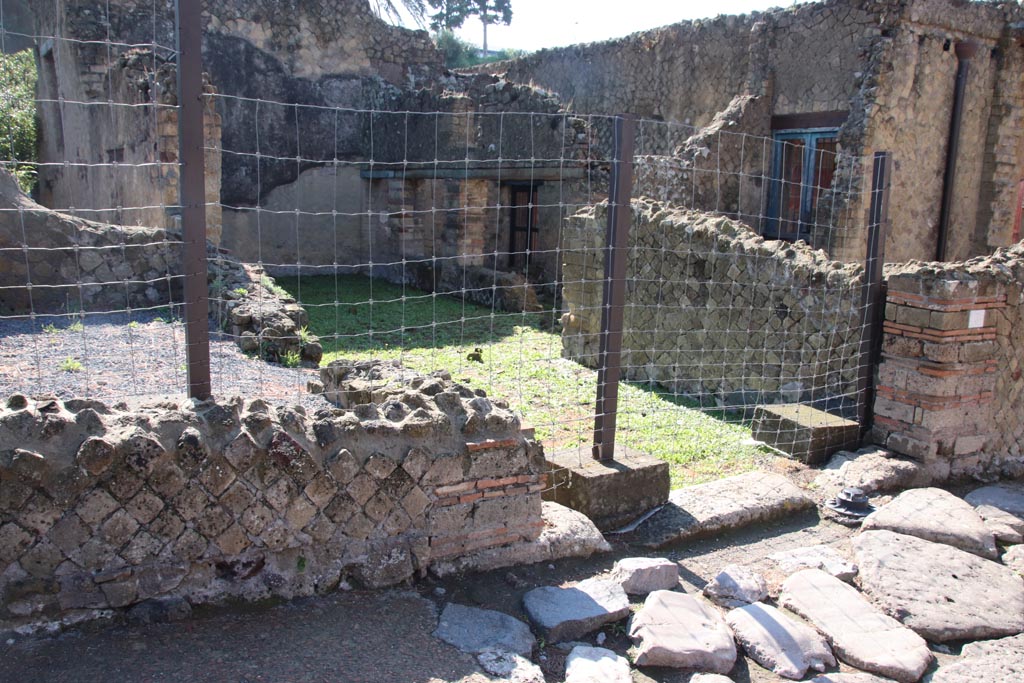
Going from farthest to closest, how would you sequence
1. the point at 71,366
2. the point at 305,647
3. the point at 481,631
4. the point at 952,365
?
the point at 71,366 < the point at 952,365 < the point at 481,631 < the point at 305,647

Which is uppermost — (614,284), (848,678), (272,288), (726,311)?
(614,284)

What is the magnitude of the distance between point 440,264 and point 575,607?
1140 centimetres

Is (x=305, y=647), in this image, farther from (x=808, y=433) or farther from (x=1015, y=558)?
(x=808, y=433)

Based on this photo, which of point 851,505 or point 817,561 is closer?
point 817,561

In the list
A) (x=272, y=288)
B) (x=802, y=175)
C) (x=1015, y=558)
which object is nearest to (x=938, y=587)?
(x=1015, y=558)

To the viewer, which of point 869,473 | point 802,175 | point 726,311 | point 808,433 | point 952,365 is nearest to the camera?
point 869,473

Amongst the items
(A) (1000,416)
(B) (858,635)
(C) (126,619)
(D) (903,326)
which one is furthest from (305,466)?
(A) (1000,416)

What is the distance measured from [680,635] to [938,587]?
1.50m

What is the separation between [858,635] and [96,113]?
13211mm

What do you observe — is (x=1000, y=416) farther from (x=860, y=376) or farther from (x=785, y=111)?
(x=785, y=111)

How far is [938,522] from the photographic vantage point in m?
4.56

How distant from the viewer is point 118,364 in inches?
246

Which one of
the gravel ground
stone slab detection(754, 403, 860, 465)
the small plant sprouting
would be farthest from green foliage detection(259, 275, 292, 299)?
stone slab detection(754, 403, 860, 465)

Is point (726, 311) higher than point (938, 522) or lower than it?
higher
